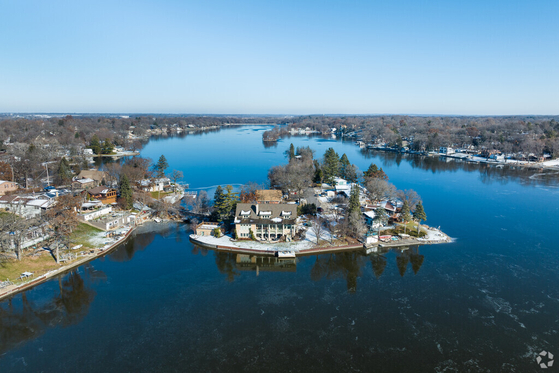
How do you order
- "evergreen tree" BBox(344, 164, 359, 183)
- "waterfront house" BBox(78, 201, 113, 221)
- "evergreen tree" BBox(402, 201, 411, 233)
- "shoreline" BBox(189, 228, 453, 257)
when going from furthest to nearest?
"evergreen tree" BBox(344, 164, 359, 183), "evergreen tree" BBox(402, 201, 411, 233), "waterfront house" BBox(78, 201, 113, 221), "shoreline" BBox(189, 228, 453, 257)

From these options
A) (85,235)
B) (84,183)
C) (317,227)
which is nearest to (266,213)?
(317,227)

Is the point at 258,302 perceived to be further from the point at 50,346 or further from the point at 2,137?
the point at 2,137

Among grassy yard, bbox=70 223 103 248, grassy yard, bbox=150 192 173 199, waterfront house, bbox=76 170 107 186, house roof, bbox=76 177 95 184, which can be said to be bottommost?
grassy yard, bbox=70 223 103 248

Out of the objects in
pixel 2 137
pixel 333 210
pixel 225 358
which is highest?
pixel 2 137

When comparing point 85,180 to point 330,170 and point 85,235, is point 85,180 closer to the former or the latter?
point 85,235

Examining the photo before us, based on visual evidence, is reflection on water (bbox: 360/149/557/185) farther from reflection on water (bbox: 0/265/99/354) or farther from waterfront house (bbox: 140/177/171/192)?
reflection on water (bbox: 0/265/99/354)

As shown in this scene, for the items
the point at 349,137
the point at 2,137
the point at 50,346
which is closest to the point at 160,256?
the point at 50,346

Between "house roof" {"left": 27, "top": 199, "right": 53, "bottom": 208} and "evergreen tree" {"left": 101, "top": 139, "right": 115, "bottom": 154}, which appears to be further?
"evergreen tree" {"left": 101, "top": 139, "right": 115, "bottom": 154}

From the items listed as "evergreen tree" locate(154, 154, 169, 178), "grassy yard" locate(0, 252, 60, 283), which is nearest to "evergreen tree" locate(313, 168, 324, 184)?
"evergreen tree" locate(154, 154, 169, 178)
